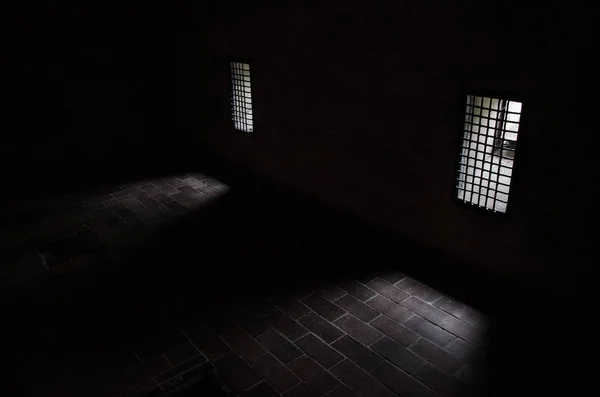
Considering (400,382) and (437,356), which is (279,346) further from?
(437,356)

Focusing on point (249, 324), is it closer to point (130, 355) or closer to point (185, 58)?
point (130, 355)

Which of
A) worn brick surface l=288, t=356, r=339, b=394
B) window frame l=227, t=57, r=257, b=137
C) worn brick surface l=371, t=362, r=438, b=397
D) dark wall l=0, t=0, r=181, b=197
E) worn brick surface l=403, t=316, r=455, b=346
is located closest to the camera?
worn brick surface l=371, t=362, r=438, b=397

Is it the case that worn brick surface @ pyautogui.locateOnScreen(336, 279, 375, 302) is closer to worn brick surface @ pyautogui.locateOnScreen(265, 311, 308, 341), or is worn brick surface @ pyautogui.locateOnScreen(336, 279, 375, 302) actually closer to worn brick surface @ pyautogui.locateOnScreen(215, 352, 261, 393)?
worn brick surface @ pyautogui.locateOnScreen(265, 311, 308, 341)

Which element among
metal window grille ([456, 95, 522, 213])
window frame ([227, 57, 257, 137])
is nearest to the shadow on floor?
metal window grille ([456, 95, 522, 213])

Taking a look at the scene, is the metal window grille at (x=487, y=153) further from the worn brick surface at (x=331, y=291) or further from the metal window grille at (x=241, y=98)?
the metal window grille at (x=241, y=98)

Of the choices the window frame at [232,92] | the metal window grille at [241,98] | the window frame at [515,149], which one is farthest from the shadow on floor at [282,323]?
the metal window grille at [241,98]

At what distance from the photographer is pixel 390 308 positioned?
252 inches

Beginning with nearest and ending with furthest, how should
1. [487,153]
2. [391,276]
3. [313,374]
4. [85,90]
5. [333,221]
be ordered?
1. [313,374]
2. [487,153]
3. [391,276]
4. [333,221]
5. [85,90]

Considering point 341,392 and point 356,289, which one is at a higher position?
point 356,289

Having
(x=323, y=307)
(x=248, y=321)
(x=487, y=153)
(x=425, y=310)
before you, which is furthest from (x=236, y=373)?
(x=487, y=153)

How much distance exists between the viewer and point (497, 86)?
5.79 m

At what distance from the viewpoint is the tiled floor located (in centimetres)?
521

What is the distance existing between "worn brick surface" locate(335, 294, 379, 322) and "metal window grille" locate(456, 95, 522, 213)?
2.16 m

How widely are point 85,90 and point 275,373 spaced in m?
9.65
